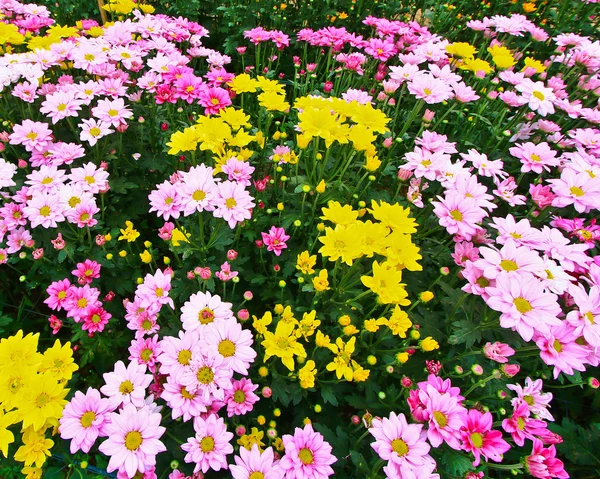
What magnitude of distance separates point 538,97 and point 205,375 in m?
3.56

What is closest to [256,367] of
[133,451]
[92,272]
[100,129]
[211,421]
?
[211,421]

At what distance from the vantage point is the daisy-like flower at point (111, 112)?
9.07 feet

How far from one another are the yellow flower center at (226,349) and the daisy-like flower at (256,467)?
435mm

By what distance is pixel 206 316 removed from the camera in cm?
188

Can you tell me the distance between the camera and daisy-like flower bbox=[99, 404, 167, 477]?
5.23 ft

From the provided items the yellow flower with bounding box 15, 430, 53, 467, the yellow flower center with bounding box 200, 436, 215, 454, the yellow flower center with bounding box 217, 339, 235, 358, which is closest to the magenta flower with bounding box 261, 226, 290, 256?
the yellow flower center with bounding box 217, 339, 235, 358

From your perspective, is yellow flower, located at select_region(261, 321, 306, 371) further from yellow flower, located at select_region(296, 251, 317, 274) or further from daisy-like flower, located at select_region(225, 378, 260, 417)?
yellow flower, located at select_region(296, 251, 317, 274)

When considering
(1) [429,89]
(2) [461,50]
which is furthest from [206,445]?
(2) [461,50]

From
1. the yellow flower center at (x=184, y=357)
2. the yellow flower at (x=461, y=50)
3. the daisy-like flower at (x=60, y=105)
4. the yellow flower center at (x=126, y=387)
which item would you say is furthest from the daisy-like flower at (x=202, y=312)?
the yellow flower at (x=461, y=50)

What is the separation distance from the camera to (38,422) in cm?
168

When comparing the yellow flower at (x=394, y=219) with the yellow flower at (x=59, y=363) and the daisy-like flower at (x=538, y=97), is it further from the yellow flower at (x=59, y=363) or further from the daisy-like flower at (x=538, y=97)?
the daisy-like flower at (x=538, y=97)

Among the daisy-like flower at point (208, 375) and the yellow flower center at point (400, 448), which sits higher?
the daisy-like flower at point (208, 375)

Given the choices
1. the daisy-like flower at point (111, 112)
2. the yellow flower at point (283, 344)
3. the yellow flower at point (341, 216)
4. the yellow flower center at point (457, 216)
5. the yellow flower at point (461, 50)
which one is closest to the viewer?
the yellow flower at point (283, 344)

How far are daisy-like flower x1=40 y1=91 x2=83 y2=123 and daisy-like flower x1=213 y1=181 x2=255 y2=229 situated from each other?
150cm
